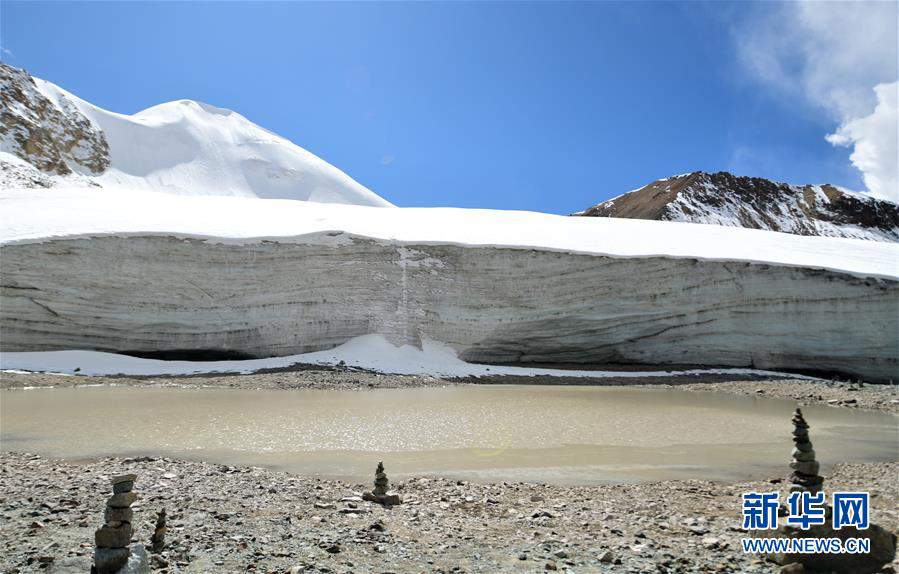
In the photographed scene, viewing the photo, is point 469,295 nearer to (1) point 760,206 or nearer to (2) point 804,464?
(2) point 804,464

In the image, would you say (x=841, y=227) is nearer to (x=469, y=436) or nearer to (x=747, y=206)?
(x=747, y=206)

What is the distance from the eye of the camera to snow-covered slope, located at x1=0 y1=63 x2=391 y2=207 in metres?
46.7

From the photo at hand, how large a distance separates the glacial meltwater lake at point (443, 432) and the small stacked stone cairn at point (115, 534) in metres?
2.60

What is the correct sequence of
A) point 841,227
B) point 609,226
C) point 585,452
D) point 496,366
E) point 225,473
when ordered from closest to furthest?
point 225,473 → point 585,452 → point 496,366 → point 609,226 → point 841,227

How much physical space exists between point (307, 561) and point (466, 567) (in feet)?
2.99

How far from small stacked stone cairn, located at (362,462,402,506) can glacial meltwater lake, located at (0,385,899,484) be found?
911mm

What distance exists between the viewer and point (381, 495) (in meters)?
4.25

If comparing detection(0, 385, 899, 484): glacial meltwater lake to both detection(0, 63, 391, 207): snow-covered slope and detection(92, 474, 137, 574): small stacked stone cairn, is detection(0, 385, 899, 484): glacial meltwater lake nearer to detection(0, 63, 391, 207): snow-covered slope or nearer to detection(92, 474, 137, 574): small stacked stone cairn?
detection(92, 474, 137, 574): small stacked stone cairn

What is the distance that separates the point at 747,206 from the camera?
235 ft

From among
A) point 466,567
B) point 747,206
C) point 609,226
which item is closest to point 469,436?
point 466,567

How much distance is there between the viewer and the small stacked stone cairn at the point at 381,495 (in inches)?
166

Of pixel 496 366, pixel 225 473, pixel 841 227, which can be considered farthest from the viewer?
pixel 841 227

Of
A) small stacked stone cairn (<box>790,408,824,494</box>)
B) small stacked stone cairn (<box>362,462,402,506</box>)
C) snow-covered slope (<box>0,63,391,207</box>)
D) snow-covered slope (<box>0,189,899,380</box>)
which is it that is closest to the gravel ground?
small stacked stone cairn (<box>362,462,402,506</box>)

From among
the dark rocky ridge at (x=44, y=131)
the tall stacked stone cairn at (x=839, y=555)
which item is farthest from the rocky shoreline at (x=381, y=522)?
the dark rocky ridge at (x=44, y=131)
